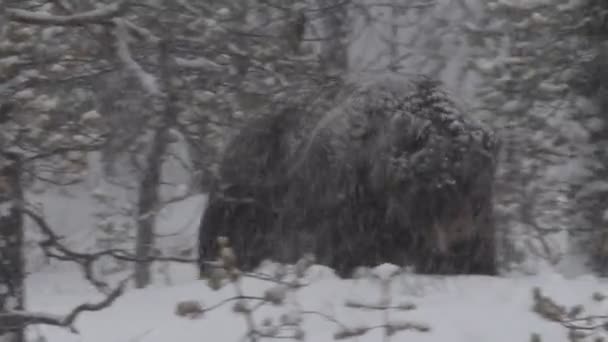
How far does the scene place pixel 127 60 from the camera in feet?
13.0

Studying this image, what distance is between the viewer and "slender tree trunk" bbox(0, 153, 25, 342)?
427 cm

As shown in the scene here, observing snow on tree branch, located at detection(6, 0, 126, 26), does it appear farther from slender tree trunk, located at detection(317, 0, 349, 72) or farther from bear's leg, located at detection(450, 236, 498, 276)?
slender tree trunk, located at detection(317, 0, 349, 72)

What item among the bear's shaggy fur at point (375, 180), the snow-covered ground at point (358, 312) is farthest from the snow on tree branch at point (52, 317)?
the bear's shaggy fur at point (375, 180)

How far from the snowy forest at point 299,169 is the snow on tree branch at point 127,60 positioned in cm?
1

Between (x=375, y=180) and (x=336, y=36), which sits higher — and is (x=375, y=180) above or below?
below

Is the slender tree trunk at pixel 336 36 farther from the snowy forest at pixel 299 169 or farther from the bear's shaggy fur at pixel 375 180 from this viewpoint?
the bear's shaggy fur at pixel 375 180

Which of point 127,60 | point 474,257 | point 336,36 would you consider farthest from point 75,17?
point 336,36

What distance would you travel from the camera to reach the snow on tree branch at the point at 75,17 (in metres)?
4.05

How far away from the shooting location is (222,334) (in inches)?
189

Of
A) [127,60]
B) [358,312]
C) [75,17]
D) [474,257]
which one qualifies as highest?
[75,17]

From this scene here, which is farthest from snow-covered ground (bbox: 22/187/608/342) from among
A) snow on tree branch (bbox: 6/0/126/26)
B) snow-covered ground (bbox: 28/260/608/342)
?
snow on tree branch (bbox: 6/0/126/26)

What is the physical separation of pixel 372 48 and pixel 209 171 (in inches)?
284

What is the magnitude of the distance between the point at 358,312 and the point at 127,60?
1658 mm

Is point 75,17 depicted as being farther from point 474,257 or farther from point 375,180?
point 474,257
